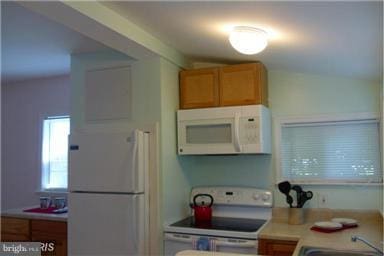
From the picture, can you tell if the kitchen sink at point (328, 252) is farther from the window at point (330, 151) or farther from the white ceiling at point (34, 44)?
the white ceiling at point (34, 44)

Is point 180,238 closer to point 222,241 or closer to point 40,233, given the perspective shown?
point 222,241

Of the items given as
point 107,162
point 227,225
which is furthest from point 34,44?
point 227,225

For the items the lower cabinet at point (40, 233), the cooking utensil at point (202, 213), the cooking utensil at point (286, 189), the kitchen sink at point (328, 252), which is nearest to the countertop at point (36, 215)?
the lower cabinet at point (40, 233)

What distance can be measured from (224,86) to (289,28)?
3.67 feet

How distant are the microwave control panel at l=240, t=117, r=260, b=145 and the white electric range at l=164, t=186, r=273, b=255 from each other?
55 cm

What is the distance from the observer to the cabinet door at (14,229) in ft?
11.4

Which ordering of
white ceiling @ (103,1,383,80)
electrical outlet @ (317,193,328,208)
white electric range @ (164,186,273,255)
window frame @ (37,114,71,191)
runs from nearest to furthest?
1. white ceiling @ (103,1,383,80)
2. white electric range @ (164,186,273,255)
3. electrical outlet @ (317,193,328,208)
4. window frame @ (37,114,71,191)

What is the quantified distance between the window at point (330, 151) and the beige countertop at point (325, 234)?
263 millimetres

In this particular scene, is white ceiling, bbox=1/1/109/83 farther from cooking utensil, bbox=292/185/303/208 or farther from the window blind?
cooking utensil, bbox=292/185/303/208

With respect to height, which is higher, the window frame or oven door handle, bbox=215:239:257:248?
the window frame

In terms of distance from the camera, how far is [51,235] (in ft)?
11.0

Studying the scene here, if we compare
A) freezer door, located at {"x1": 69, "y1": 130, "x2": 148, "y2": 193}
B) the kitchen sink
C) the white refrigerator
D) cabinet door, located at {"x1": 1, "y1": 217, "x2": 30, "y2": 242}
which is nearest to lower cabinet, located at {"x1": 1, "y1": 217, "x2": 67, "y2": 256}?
cabinet door, located at {"x1": 1, "y1": 217, "x2": 30, "y2": 242}

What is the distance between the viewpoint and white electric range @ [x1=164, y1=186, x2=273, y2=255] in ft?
8.82

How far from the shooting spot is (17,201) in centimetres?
446
